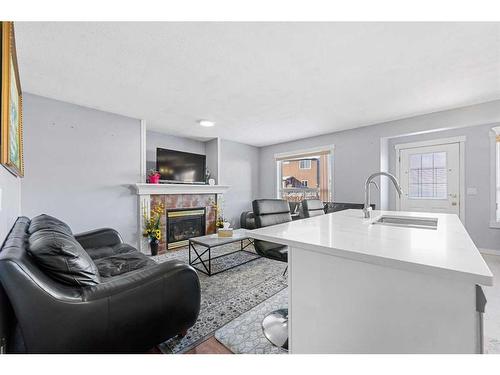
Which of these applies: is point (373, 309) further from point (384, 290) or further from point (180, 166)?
point (180, 166)

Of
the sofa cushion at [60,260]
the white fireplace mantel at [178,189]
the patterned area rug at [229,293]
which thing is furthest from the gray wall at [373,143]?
the sofa cushion at [60,260]

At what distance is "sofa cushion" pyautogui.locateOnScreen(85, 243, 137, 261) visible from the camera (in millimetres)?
2202

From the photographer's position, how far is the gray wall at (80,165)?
273 cm

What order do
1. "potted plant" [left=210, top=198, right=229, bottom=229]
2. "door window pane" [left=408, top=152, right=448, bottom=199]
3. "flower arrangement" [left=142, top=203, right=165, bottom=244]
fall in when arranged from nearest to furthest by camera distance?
"flower arrangement" [left=142, top=203, right=165, bottom=244] → "door window pane" [left=408, top=152, right=448, bottom=199] → "potted plant" [left=210, top=198, right=229, bottom=229]

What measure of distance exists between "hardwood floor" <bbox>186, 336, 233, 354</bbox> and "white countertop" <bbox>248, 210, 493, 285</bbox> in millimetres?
874

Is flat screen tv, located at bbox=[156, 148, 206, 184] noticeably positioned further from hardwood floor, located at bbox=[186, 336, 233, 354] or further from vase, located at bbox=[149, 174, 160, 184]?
hardwood floor, located at bbox=[186, 336, 233, 354]

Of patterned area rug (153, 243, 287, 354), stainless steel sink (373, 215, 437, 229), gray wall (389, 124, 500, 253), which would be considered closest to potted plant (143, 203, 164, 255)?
patterned area rug (153, 243, 287, 354)

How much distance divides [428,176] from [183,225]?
456 cm

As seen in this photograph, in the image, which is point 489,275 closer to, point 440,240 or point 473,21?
point 440,240

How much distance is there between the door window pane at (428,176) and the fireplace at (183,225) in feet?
13.3

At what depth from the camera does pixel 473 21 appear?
Result: 1.56 meters

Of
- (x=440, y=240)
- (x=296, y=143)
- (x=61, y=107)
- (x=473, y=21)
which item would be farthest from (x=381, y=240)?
(x=296, y=143)

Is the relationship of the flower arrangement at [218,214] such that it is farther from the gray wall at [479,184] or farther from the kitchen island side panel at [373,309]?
the gray wall at [479,184]

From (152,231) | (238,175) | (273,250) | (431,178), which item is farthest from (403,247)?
(238,175)
